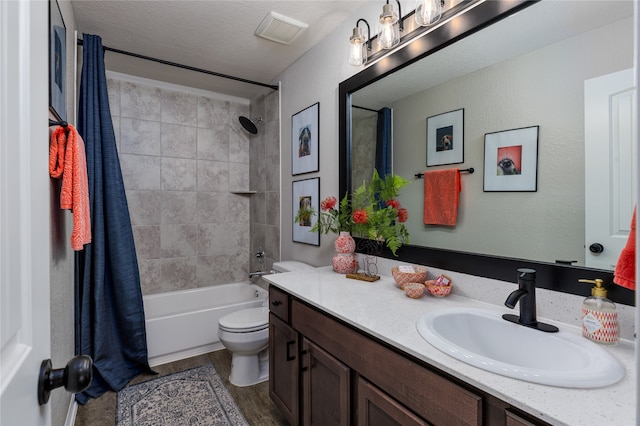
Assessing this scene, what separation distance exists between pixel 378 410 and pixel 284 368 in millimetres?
733

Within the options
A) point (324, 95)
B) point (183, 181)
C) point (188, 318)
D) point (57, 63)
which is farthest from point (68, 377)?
point (183, 181)

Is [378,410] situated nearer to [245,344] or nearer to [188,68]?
[245,344]

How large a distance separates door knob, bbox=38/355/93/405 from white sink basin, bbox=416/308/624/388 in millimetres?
827

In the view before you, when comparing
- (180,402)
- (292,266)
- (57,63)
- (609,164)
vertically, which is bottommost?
(180,402)

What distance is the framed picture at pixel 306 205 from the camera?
227 centimetres

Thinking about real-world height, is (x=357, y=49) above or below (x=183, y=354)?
above

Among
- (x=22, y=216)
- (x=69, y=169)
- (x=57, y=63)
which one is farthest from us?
(x=57, y=63)

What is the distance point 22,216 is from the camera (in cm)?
49

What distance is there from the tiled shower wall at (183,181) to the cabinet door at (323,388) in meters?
2.09

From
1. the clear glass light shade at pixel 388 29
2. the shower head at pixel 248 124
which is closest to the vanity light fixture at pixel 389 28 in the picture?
the clear glass light shade at pixel 388 29

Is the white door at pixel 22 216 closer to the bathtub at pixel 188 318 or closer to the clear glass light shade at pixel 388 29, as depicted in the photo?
the clear glass light shade at pixel 388 29

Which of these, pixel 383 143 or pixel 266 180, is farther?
pixel 266 180

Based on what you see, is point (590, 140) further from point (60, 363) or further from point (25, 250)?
point (60, 363)

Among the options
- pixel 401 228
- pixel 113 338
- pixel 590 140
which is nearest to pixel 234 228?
pixel 113 338
